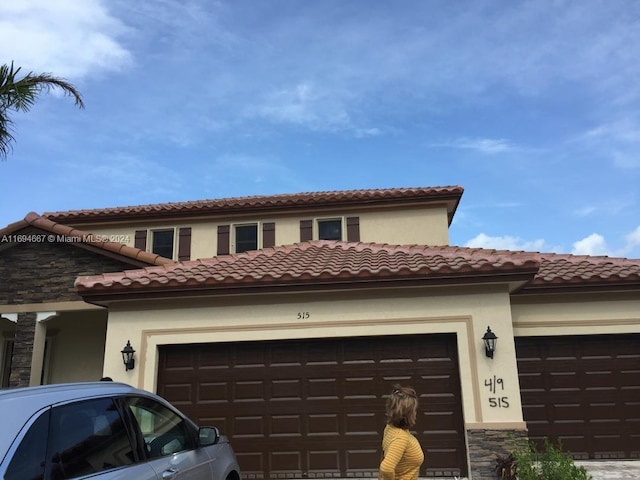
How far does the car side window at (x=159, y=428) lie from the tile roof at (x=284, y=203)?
12537 millimetres

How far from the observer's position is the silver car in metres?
2.65

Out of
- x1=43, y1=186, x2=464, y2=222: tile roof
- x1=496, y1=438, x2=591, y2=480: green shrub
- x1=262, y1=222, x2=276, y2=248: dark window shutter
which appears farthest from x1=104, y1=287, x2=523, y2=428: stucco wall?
x1=43, y1=186, x2=464, y2=222: tile roof

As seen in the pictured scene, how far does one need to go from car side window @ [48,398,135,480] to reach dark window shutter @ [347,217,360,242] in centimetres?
1337

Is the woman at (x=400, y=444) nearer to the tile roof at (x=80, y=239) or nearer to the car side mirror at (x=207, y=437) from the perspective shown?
the car side mirror at (x=207, y=437)

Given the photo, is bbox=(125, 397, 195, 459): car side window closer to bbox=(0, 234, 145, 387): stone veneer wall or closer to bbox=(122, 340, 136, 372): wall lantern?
bbox=(122, 340, 136, 372): wall lantern

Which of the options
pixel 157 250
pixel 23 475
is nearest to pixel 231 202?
pixel 157 250

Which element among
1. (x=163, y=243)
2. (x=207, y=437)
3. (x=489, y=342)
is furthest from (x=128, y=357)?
(x=163, y=243)

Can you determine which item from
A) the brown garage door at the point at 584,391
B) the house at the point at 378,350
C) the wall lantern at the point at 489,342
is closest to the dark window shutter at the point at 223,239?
the house at the point at 378,350

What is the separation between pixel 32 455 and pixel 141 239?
50.9ft

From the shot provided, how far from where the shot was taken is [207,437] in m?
4.57

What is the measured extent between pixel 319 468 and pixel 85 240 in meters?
8.10

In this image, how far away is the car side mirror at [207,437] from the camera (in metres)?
4.53

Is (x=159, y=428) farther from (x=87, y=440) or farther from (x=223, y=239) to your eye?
(x=223, y=239)

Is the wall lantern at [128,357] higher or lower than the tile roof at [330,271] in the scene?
lower
